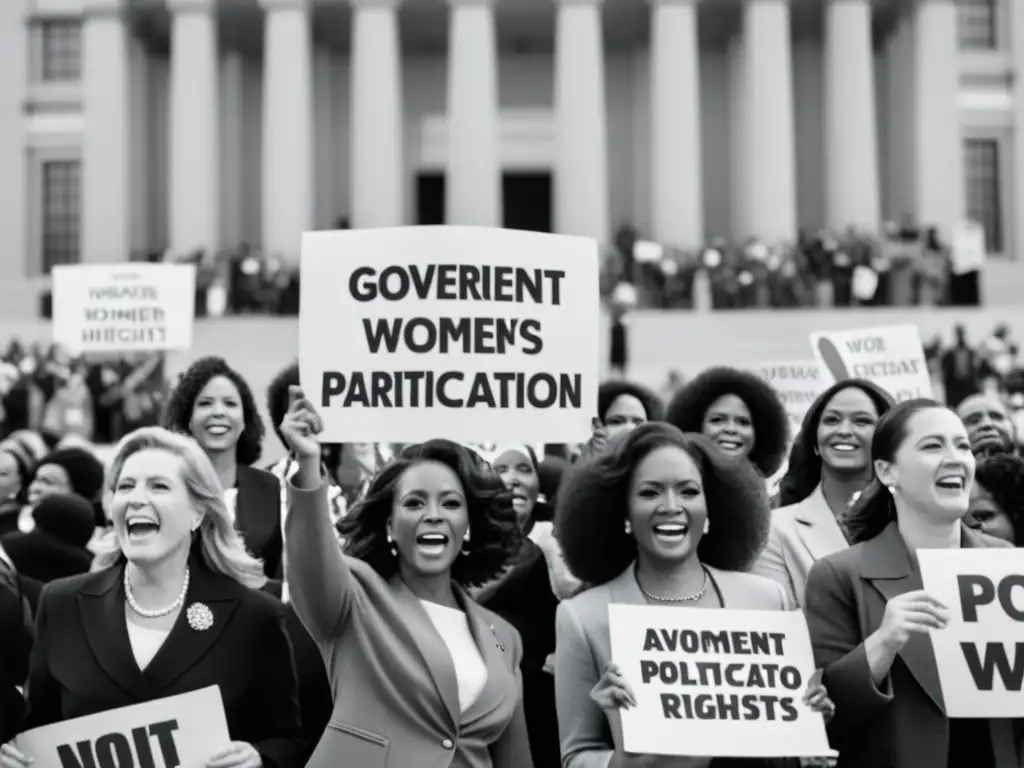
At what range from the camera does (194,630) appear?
5.23 meters

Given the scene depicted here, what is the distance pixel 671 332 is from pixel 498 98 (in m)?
16.7

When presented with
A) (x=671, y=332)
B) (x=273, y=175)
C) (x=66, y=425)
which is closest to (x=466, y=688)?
(x=66, y=425)

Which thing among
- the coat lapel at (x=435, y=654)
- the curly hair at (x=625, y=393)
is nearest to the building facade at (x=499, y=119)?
the curly hair at (x=625, y=393)

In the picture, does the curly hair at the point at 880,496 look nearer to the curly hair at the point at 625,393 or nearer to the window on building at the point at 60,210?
the curly hair at the point at 625,393

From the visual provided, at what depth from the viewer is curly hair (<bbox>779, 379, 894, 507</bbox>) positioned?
7.10 metres

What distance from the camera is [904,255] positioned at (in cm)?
3719

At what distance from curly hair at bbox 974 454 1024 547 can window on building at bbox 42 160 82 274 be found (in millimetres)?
42055

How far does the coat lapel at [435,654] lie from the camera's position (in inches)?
201

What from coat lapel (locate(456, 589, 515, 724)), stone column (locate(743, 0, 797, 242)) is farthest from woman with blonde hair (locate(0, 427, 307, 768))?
stone column (locate(743, 0, 797, 242))

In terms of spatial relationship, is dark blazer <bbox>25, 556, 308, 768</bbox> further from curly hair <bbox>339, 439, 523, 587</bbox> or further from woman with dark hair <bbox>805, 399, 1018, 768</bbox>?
woman with dark hair <bbox>805, 399, 1018, 768</bbox>

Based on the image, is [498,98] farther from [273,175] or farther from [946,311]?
[946,311]

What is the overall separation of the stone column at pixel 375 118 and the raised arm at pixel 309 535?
3825 cm

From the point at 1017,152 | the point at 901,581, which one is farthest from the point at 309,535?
the point at 1017,152

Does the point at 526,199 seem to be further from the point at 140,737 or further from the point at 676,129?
the point at 140,737
